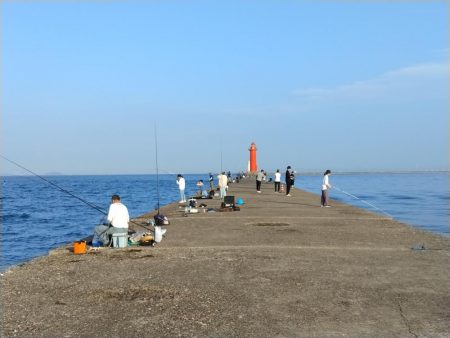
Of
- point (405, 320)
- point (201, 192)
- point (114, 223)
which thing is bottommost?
point (201, 192)

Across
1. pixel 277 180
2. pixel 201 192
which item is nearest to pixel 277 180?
pixel 277 180

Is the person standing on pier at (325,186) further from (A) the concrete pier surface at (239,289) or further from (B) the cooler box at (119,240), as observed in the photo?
(B) the cooler box at (119,240)

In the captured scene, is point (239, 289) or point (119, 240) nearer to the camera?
point (239, 289)

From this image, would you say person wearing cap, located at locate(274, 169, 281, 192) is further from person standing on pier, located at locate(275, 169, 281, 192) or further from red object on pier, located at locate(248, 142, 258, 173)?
red object on pier, located at locate(248, 142, 258, 173)

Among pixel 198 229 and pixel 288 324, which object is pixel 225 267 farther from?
pixel 198 229

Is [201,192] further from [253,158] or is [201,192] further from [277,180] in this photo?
[253,158]

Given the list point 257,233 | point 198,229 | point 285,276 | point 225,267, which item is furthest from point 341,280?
point 198,229

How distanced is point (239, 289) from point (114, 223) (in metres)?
4.70

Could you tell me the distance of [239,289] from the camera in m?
7.11

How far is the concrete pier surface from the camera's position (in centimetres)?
555

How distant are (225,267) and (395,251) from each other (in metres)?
4.20

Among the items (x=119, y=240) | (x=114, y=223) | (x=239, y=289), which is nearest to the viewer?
(x=239, y=289)

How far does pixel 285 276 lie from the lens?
791cm

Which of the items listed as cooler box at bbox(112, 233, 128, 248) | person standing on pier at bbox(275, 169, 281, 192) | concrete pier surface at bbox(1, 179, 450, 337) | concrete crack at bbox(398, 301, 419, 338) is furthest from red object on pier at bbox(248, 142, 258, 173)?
concrete crack at bbox(398, 301, 419, 338)
